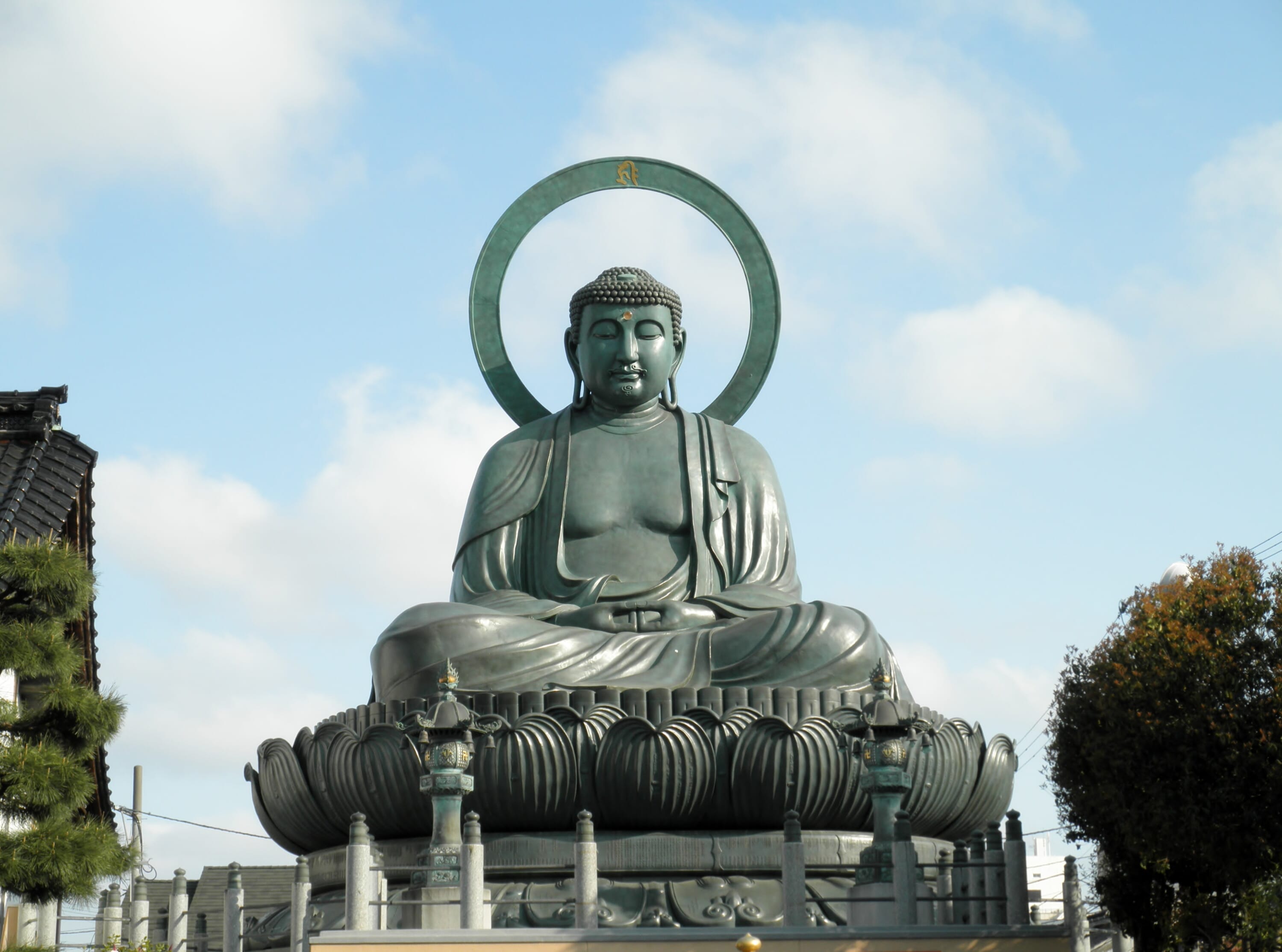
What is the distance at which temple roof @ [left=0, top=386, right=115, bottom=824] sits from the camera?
42.5ft

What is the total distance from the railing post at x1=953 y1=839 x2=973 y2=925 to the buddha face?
15.6 ft

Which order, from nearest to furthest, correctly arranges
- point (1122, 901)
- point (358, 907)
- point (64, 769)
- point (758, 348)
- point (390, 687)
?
1. point (64, 769)
2. point (358, 907)
3. point (1122, 901)
4. point (390, 687)
5. point (758, 348)

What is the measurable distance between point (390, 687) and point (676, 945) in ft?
11.3

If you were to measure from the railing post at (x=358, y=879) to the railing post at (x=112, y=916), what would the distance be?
8.15 ft

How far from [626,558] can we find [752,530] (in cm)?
100

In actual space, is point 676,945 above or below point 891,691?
below

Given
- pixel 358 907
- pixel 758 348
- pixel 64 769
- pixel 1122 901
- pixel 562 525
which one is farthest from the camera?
pixel 758 348

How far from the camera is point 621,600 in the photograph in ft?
41.9

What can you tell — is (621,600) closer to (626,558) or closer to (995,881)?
(626,558)

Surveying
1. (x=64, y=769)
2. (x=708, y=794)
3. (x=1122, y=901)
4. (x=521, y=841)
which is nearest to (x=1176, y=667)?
(x=1122, y=901)

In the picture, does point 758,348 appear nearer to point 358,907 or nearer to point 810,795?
point 810,795

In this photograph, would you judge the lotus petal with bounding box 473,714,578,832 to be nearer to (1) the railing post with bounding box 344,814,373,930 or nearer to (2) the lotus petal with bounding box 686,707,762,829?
(2) the lotus petal with bounding box 686,707,762,829

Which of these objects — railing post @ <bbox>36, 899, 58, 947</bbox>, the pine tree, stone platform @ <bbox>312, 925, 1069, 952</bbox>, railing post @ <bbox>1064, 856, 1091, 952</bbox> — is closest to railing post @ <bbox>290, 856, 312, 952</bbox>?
stone platform @ <bbox>312, 925, 1069, 952</bbox>

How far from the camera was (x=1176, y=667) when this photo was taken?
31.0 ft
